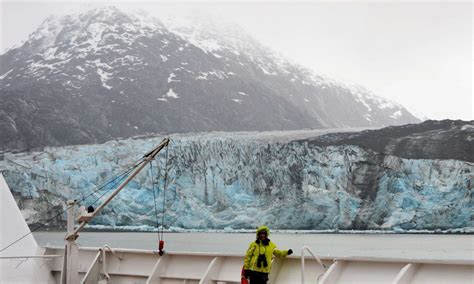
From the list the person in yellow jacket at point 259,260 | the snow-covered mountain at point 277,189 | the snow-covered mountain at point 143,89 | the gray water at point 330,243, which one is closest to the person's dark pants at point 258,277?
the person in yellow jacket at point 259,260

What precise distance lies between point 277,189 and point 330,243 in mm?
7458

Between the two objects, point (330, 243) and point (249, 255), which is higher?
point (249, 255)

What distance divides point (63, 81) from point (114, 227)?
119ft

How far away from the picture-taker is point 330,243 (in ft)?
114

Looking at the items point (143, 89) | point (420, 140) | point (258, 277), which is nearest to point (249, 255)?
point (258, 277)

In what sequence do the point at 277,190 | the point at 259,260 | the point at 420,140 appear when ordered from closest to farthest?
the point at 259,260 < the point at 277,190 < the point at 420,140

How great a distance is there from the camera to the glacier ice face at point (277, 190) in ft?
117

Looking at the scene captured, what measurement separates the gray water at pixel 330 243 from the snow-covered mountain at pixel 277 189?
0.79 metres

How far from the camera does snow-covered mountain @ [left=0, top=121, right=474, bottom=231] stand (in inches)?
1409

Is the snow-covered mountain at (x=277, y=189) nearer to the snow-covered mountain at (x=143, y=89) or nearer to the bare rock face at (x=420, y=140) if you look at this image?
the bare rock face at (x=420, y=140)

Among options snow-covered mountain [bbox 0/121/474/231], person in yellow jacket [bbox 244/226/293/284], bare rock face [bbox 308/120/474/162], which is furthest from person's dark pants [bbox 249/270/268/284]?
bare rock face [bbox 308/120/474/162]

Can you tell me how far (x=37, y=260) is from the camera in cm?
770

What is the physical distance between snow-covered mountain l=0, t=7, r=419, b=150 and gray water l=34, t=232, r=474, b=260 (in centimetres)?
2432

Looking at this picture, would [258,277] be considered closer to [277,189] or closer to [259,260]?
[259,260]
